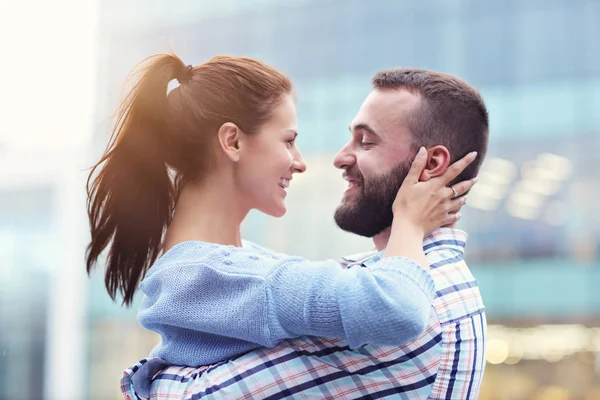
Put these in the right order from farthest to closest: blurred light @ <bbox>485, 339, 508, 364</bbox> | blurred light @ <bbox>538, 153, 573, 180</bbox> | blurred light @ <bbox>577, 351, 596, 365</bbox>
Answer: blurred light @ <bbox>485, 339, 508, 364</bbox> → blurred light @ <bbox>538, 153, 573, 180</bbox> → blurred light @ <bbox>577, 351, 596, 365</bbox>

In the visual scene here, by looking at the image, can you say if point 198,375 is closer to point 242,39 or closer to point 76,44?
point 76,44

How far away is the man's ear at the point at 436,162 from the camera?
5.04ft

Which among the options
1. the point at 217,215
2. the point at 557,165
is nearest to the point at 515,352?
the point at 557,165

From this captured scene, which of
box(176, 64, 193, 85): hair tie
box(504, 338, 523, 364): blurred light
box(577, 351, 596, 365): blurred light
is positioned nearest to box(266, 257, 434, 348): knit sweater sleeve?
box(176, 64, 193, 85): hair tie

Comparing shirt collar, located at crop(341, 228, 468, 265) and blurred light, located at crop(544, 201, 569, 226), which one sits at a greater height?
shirt collar, located at crop(341, 228, 468, 265)

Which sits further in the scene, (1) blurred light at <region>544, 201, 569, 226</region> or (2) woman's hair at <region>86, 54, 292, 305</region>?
(1) blurred light at <region>544, 201, 569, 226</region>

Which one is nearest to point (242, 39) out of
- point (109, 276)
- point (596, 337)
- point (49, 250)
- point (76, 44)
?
point (76, 44)

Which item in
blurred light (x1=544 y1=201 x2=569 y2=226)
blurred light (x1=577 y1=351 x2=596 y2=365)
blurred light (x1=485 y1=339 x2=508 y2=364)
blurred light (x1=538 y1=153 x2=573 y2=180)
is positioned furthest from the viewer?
blurred light (x1=485 y1=339 x2=508 y2=364)

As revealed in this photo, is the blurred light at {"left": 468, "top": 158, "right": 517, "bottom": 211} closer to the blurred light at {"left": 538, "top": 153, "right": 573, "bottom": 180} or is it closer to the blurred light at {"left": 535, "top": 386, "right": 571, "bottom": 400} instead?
the blurred light at {"left": 538, "top": 153, "right": 573, "bottom": 180}

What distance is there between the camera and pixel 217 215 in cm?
158

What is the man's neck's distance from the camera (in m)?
1.68

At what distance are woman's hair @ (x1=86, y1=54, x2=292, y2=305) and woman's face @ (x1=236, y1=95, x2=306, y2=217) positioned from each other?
0.02 meters

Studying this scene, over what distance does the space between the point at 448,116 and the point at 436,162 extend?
0.38 ft

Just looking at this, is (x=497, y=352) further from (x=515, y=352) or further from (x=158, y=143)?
(x=158, y=143)
